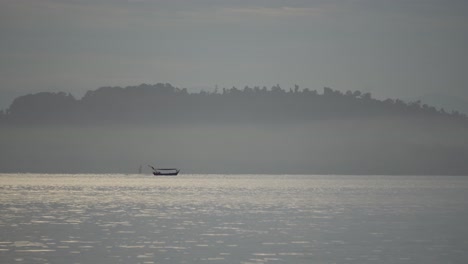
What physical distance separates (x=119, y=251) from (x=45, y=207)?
6651 cm

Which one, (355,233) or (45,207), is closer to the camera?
(355,233)

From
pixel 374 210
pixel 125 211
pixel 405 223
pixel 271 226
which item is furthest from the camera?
pixel 374 210

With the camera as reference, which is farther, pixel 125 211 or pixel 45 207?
pixel 45 207

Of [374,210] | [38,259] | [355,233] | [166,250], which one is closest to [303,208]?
[374,210]

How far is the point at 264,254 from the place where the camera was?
2704 inches

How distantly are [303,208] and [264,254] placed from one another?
68898mm

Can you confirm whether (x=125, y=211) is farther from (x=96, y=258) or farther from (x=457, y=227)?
(x=96, y=258)

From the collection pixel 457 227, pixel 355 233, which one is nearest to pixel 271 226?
pixel 355 233

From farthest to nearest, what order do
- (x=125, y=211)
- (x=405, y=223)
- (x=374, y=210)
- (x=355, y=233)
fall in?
(x=374, y=210)
(x=125, y=211)
(x=405, y=223)
(x=355, y=233)

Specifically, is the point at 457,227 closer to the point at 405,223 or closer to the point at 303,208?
the point at 405,223

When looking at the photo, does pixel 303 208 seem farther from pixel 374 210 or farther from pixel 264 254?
pixel 264 254

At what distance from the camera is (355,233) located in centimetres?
8850

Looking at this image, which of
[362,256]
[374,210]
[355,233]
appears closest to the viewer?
[362,256]

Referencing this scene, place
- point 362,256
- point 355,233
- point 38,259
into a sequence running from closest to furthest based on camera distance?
1. point 38,259
2. point 362,256
3. point 355,233
